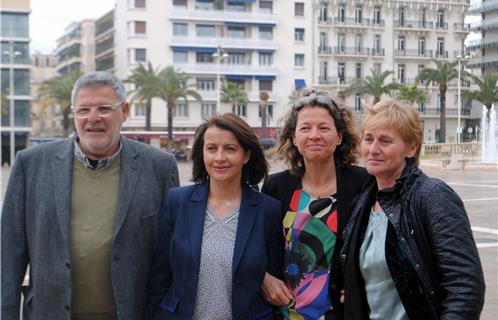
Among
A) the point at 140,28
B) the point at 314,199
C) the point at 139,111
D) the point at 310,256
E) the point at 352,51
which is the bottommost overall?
the point at 310,256

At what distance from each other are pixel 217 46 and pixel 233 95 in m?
5.60

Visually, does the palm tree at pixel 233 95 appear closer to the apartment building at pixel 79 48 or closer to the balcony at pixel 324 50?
the balcony at pixel 324 50

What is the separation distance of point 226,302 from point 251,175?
2.50 ft

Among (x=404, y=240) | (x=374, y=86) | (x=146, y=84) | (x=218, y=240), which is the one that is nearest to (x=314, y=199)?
(x=218, y=240)

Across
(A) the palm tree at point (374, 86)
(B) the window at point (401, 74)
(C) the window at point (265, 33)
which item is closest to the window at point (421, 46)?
(B) the window at point (401, 74)

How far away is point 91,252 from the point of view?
358cm

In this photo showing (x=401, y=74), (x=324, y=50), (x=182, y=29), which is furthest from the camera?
A: (x=401, y=74)

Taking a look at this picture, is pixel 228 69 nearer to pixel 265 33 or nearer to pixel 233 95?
pixel 233 95

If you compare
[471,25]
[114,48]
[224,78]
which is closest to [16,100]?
[114,48]

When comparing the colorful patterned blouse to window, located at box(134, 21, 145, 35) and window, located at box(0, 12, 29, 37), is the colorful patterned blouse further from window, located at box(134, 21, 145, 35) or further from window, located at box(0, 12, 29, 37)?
window, located at box(134, 21, 145, 35)

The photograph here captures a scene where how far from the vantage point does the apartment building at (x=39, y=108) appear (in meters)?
84.7

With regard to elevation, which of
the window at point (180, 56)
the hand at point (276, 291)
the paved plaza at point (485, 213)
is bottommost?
the paved plaza at point (485, 213)

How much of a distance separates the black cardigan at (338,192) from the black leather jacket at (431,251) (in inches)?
19.5

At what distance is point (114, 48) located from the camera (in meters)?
66.5
